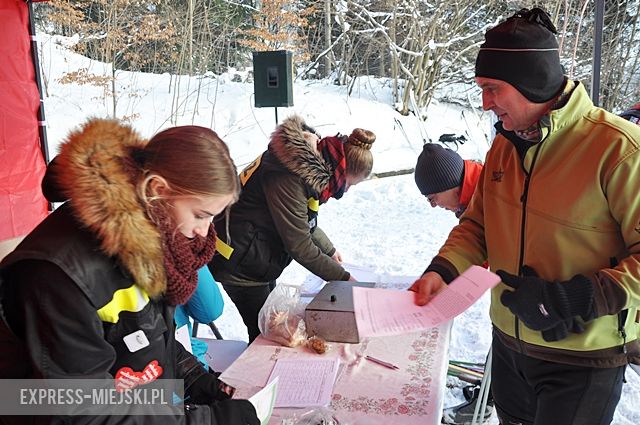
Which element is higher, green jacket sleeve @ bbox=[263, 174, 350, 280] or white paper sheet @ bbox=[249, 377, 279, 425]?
green jacket sleeve @ bbox=[263, 174, 350, 280]

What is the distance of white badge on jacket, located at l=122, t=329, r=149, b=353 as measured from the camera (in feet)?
3.53

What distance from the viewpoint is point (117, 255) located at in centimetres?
102

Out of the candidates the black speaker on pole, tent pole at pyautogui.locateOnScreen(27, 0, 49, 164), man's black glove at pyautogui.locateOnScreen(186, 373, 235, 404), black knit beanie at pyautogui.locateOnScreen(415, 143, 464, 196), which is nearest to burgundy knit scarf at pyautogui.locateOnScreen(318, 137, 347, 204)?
black knit beanie at pyautogui.locateOnScreen(415, 143, 464, 196)

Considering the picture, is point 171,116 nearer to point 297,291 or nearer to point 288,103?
point 288,103

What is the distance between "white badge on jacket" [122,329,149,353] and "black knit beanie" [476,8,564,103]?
1090 mm

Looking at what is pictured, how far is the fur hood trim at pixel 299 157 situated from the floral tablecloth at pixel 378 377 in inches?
26.5

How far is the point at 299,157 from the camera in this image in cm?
210

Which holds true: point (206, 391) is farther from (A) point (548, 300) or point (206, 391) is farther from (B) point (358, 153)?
(B) point (358, 153)

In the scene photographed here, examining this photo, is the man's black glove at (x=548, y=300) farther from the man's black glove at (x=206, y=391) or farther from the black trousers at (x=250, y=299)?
the black trousers at (x=250, y=299)

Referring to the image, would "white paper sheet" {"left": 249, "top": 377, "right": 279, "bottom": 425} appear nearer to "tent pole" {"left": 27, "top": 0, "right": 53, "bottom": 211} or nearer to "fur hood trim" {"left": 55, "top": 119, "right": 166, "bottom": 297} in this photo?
"fur hood trim" {"left": 55, "top": 119, "right": 166, "bottom": 297}

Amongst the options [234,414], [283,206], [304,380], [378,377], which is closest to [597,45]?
[283,206]

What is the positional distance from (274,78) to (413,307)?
442 cm

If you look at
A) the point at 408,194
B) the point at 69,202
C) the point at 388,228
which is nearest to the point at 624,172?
the point at 69,202

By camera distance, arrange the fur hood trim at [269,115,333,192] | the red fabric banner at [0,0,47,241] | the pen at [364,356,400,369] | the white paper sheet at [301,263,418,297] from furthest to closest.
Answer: the red fabric banner at [0,0,47,241], the white paper sheet at [301,263,418,297], the fur hood trim at [269,115,333,192], the pen at [364,356,400,369]
